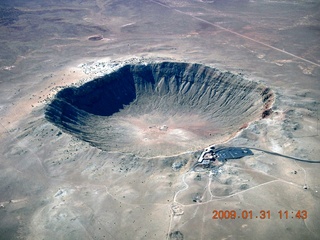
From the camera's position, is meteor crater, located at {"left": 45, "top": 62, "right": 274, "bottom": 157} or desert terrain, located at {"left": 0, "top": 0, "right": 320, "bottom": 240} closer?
desert terrain, located at {"left": 0, "top": 0, "right": 320, "bottom": 240}

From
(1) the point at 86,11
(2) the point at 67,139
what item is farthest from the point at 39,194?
(1) the point at 86,11

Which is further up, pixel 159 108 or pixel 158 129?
pixel 159 108

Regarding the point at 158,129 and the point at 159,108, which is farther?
the point at 159,108

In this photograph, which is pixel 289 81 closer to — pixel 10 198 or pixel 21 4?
pixel 10 198

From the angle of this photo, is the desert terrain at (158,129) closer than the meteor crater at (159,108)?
Yes
